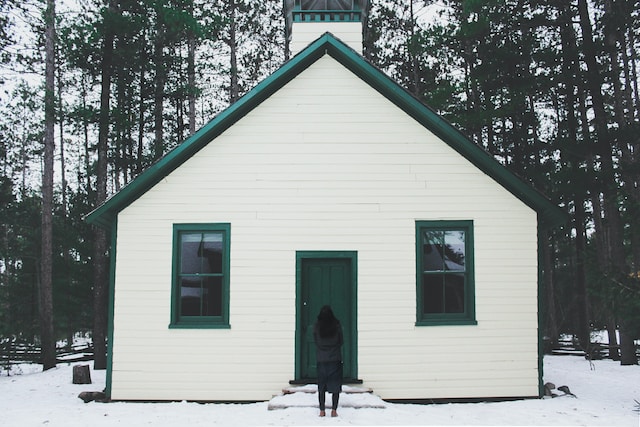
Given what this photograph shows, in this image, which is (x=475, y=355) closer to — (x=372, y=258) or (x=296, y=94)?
(x=372, y=258)

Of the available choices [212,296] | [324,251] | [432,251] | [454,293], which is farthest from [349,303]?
[212,296]

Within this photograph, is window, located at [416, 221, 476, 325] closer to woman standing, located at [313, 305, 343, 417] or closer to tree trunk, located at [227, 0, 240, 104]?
woman standing, located at [313, 305, 343, 417]

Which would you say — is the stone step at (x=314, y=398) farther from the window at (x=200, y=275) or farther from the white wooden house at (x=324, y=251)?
the window at (x=200, y=275)

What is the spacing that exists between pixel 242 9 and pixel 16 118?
1944 cm

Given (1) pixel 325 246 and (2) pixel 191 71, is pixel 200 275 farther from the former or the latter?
(2) pixel 191 71

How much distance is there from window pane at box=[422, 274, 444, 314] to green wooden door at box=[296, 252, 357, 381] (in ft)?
4.33

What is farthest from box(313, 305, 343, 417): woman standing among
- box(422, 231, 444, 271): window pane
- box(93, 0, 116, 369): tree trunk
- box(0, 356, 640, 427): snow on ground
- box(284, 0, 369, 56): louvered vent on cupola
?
box(93, 0, 116, 369): tree trunk

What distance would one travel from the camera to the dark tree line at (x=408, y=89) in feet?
54.2

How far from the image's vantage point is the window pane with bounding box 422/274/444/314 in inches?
412

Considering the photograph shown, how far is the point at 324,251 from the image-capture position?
10461mm

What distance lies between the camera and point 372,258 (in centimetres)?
1048

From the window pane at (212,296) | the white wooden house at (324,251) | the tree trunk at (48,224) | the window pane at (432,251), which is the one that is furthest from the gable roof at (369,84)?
the tree trunk at (48,224)

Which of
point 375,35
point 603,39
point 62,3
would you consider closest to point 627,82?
point 603,39

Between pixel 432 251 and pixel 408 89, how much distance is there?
446 inches
